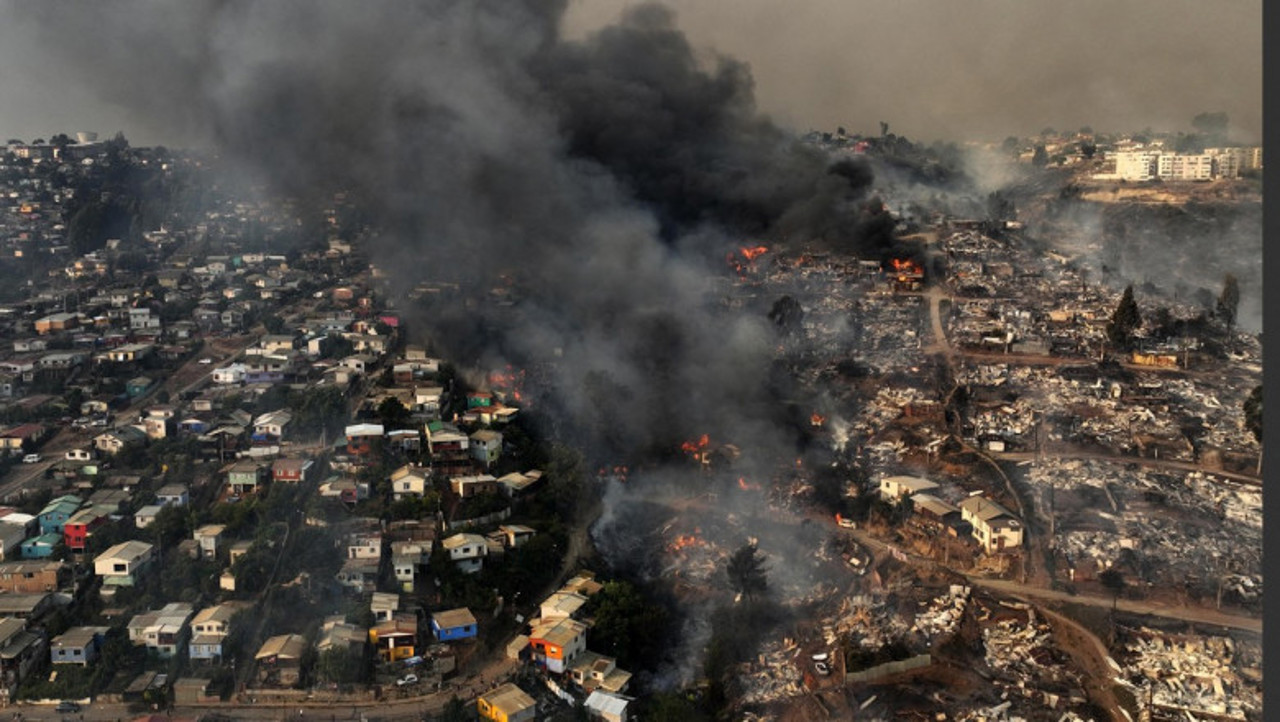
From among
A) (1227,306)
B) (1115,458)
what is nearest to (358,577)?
(1115,458)

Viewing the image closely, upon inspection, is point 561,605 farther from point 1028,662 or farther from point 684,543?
point 1028,662

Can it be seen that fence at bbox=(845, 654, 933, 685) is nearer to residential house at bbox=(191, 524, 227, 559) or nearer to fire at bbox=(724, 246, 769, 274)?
residential house at bbox=(191, 524, 227, 559)

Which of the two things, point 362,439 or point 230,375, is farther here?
point 230,375

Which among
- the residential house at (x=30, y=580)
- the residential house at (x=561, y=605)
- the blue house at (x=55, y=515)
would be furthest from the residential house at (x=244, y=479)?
the residential house at (x=561, y=605)

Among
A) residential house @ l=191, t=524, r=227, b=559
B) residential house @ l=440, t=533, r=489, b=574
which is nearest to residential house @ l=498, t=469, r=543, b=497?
residential house @ l=440, t=533, r=489, b=574

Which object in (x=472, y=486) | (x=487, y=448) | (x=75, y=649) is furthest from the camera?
(x=487, y=448)

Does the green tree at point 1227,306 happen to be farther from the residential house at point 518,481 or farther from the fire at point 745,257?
the fire at point 745,257
